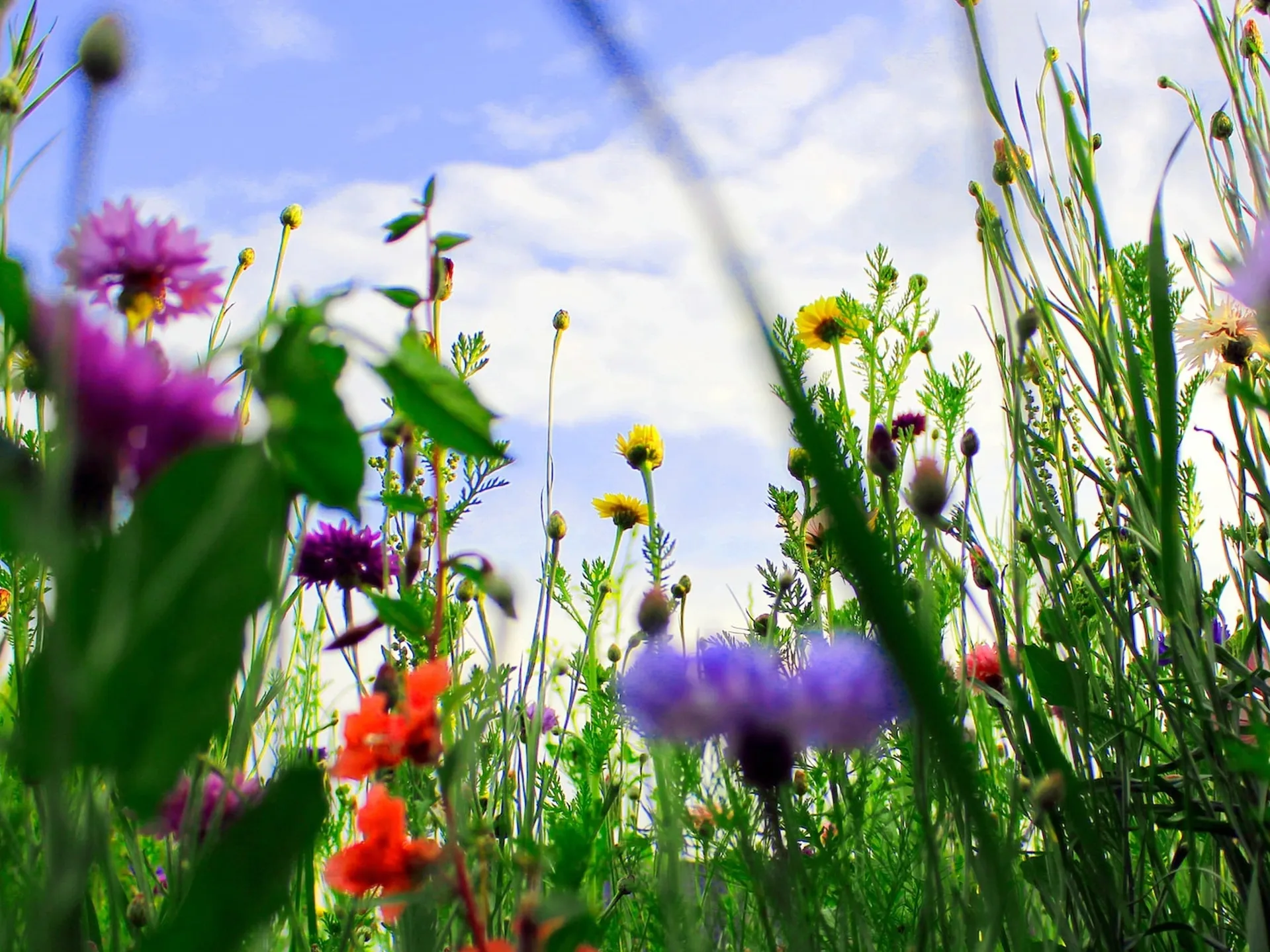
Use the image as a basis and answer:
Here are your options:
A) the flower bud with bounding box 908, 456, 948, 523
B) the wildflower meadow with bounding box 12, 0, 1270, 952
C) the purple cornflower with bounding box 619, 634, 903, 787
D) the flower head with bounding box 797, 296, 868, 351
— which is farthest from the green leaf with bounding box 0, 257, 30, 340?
the flower head with bounding box 797, 296, 868, 351

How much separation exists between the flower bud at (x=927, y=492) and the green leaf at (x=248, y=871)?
34cm

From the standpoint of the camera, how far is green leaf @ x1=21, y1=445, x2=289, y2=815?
0.77 ft

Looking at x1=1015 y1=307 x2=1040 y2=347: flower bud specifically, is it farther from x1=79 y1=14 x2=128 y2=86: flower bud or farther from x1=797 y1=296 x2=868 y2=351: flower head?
x1=79 y1=14 x2=128 y2=86: flower bud

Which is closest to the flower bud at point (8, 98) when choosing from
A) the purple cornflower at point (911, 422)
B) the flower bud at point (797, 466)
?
the flower bud at point (797, 466)

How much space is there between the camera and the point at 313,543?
0.51m

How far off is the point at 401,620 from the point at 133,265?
17 cm

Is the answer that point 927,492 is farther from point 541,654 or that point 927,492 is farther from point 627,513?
point 627,513

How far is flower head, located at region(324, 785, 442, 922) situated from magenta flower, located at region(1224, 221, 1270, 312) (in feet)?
1.26

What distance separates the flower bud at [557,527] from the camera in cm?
102

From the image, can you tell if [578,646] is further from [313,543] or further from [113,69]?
[113,69]

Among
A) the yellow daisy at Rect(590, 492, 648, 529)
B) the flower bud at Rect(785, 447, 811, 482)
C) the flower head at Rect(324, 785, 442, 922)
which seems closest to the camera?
the flower head at Rect(324, 785, 442, 922)

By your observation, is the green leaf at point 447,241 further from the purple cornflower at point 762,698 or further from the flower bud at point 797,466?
the flower bud at point 797,466

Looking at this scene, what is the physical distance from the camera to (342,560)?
503 millimetres

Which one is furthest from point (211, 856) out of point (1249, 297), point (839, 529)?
point (1249, 297)
